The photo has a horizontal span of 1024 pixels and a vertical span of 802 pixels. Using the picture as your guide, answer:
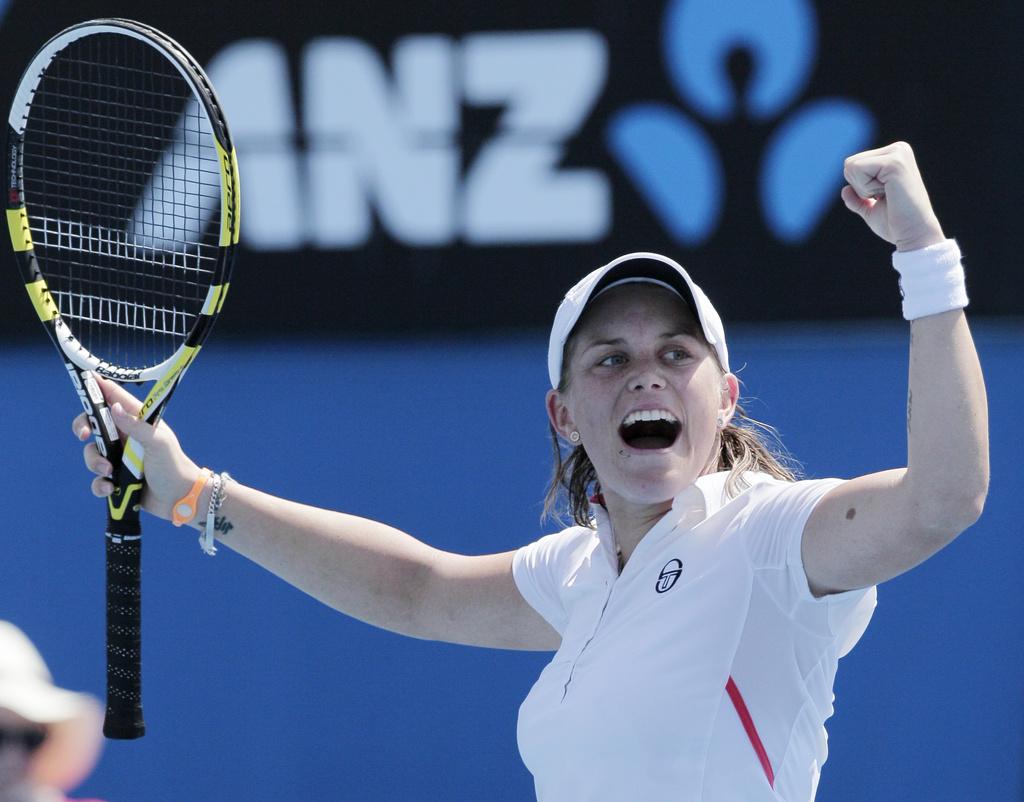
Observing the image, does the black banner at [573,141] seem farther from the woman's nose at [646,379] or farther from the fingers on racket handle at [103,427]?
the woman's nose at [646,379]

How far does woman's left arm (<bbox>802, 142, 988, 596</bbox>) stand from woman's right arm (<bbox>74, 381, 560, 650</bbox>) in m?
0.91

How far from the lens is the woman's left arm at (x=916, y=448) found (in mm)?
1821

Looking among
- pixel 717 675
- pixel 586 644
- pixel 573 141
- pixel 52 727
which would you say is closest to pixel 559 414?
pixel 586 644

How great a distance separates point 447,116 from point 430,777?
178cm

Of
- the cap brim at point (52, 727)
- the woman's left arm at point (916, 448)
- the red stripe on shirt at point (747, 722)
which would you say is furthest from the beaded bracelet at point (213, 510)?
the woman's left arm at point (916, 448)

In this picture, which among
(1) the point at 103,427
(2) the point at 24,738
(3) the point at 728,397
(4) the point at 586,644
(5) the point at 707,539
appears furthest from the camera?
(1) the point at 103,427

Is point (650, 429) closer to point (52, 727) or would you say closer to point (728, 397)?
point (728, 397)

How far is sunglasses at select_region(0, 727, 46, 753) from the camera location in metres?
2.56

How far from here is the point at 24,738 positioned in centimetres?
258

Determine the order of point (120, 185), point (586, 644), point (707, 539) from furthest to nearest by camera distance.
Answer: point (120, 185), point (586, 644), point (707, 539)

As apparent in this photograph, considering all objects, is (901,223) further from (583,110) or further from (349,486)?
(349,486)

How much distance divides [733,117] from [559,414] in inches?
70.6

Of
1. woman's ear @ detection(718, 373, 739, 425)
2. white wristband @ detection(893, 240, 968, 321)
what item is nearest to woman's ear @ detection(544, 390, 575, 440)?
woman's ear @ detection(718, 373, 739, 425)

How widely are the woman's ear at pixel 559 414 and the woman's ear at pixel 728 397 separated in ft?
0.82
